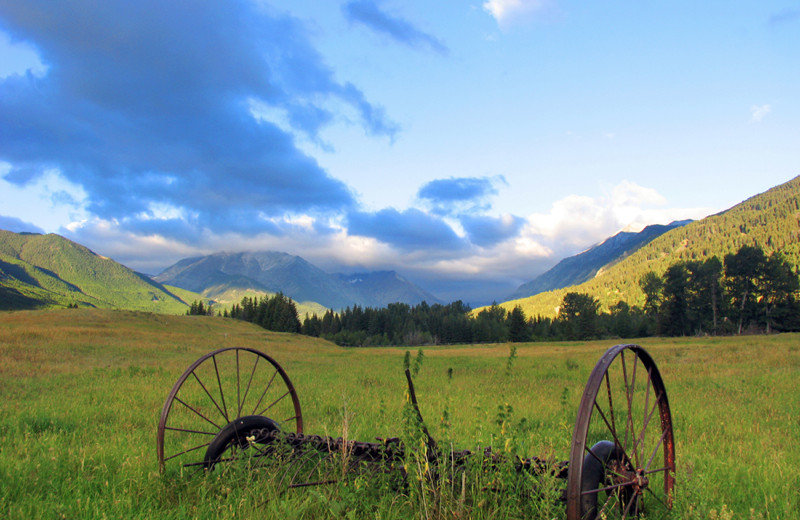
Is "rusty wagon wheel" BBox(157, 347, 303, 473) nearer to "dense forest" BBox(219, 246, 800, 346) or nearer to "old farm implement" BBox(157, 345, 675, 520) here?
"old farm implement" BBox(157, 345, 675, 520)

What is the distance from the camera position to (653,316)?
94812mm

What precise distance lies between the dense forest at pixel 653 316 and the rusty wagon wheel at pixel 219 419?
8415 centimetres

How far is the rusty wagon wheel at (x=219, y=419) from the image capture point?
4625 millimetres

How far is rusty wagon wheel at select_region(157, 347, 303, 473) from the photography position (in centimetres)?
462

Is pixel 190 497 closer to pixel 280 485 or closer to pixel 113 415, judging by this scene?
pixel 280 485

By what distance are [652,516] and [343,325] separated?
155m

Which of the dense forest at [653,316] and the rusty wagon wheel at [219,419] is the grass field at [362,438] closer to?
the rusty wagon wheel at [219,419]

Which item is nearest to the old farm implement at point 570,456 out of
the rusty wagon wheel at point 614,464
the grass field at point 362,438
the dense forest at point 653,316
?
the rusty wagon wheel at point 614,464

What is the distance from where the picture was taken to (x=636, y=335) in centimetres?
9000

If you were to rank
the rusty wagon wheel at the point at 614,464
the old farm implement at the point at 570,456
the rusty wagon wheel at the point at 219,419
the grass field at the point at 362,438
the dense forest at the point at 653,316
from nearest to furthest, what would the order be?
1. the rusty wagon wheel at the point at 614,464
2. the old farm implement at the point at 570,456
3. the grass field at the point at 362,438
4. the rusty wagon wheel at the point at 219,419
5. the dense forest at the point at 653,316

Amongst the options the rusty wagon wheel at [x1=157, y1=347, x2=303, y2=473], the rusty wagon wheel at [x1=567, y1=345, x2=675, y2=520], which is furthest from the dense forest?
the rusty wagon wheel at [x1=567, y1=345, x2=675, y2=520]

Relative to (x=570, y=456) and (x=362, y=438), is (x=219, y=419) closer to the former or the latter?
(x=362, y=438)

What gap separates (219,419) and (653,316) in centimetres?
10741

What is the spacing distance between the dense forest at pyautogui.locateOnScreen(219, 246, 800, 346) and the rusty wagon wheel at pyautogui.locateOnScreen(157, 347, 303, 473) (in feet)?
276
